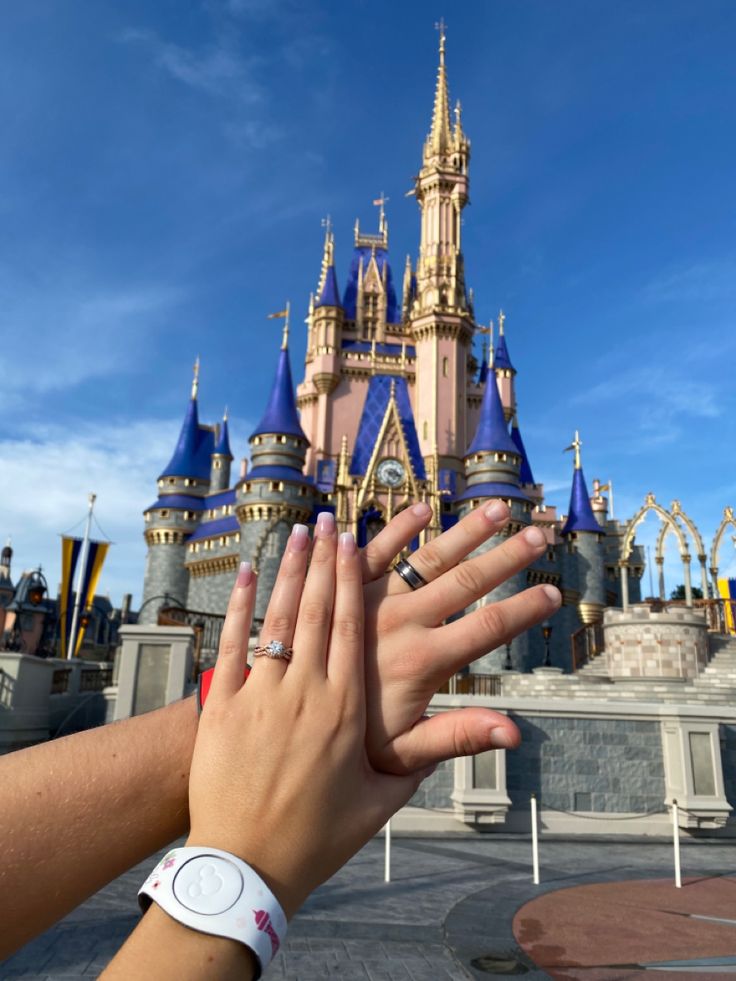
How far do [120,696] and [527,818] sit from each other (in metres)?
7.08

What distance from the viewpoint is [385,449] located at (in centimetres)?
3631

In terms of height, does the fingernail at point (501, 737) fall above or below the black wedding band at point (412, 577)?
below

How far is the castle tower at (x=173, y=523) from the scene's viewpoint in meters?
37.8

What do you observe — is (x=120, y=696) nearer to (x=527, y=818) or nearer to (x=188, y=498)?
(x=527, y=818)

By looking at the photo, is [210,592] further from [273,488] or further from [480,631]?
[480,631]

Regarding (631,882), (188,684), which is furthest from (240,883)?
(188,684)

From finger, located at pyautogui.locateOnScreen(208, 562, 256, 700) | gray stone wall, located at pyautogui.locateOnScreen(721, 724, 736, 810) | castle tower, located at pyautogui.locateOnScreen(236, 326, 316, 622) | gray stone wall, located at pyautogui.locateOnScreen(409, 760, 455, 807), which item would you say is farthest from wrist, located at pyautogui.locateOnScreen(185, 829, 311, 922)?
castle tower, located at pyautogui.locateOnScreen(236, 326, 316, 622)

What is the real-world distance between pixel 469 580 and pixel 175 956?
0.77 m

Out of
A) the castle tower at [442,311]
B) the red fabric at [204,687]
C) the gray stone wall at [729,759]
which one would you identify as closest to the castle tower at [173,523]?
the castle tower at [442,311]

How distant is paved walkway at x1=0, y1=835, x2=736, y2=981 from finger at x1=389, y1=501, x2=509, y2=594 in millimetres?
4241

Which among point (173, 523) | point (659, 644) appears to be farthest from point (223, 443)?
point (659, 644)

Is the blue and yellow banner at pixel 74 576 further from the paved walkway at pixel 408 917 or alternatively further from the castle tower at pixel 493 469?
the paved walkway at pixel 408 917

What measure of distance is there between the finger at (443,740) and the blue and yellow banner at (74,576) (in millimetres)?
30276

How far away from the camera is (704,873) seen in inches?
324
